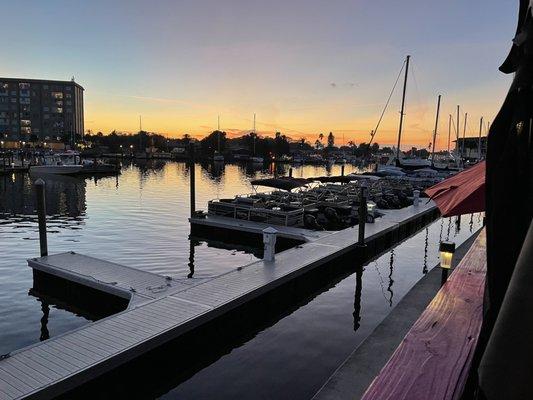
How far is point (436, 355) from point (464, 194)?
6.97 feet

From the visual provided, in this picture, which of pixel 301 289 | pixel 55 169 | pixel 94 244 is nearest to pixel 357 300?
pixel 301 289

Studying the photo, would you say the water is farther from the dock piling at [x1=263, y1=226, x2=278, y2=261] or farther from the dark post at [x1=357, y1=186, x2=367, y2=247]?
the dock piling at [x1=263, y1=226, x2=278, y2=261]

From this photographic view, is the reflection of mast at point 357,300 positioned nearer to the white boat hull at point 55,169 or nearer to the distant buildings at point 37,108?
the white boat hull at point 55,169

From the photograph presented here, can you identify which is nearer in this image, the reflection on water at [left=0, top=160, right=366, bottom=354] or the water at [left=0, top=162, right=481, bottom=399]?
the water at [left=0, top=162, right=481, bottom=399]

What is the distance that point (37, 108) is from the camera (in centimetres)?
15088

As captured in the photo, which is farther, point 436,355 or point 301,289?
point 301,289

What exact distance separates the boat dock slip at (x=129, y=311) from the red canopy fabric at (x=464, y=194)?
5174 millimetres

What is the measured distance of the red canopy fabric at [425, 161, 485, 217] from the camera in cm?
488

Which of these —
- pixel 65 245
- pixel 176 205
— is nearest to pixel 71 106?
pixel 176 205

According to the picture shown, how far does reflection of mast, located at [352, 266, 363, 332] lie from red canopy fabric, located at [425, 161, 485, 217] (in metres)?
5.74

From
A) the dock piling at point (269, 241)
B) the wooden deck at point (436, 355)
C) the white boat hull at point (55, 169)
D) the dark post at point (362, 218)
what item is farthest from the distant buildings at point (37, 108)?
the wooden deck at point (436, 355)

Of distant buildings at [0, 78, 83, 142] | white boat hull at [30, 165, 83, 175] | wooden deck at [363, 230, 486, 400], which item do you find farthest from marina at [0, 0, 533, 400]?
distant buildings at [0, 78, 83, 142]

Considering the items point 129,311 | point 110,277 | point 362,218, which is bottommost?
point 110,277

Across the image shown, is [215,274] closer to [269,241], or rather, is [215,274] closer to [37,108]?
[269,241]
